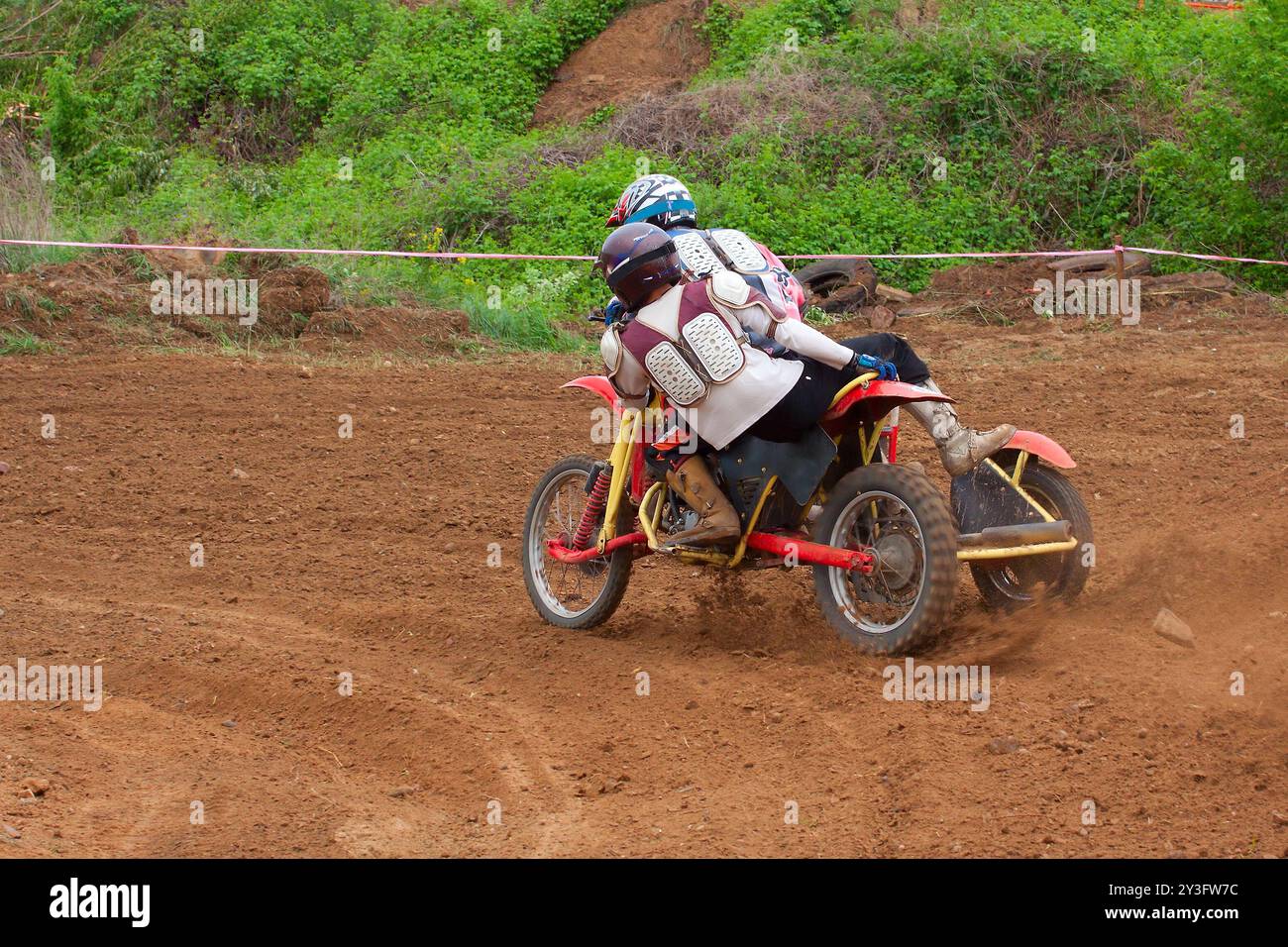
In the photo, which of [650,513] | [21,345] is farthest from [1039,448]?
[21,345]

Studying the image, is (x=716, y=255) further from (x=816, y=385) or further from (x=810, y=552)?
(x=810, y=552)

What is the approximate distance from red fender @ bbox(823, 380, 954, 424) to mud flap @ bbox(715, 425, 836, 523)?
5.5 inches

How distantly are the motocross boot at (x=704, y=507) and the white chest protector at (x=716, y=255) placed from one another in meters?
0.81

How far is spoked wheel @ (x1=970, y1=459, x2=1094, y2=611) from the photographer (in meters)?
5.80

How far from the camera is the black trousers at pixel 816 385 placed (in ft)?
19.1

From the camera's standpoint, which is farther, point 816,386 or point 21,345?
point 21,345

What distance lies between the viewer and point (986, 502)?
5.91m

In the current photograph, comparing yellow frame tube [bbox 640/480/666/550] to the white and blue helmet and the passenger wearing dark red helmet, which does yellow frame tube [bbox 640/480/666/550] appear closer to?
the passenger wearing dark red helmet

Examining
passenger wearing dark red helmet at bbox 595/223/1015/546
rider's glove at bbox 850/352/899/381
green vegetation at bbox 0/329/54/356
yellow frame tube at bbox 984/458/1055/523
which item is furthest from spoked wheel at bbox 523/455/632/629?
green vegetation at bbox 0/329/54/356

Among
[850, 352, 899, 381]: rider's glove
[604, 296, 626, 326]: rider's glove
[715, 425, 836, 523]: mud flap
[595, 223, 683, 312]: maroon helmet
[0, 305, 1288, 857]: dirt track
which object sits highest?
[595, 223, 683, 312]: maroon helmet

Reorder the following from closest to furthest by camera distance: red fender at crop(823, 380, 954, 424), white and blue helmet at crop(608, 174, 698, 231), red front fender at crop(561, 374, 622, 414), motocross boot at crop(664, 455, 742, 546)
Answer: red fender at crop(823, 380, 954, 424) < motocross boot at crop(664, 455, 742, 546) < white and blue helmet at crop(608, 174, 698, 231) < red front fender at crop(561, 374, 622, 414)

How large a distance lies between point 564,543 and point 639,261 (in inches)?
64.4

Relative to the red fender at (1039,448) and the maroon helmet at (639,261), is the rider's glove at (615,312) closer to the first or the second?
the maroon helmet at (639,261)

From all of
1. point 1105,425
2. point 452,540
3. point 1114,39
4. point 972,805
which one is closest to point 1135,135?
point 1114,39
